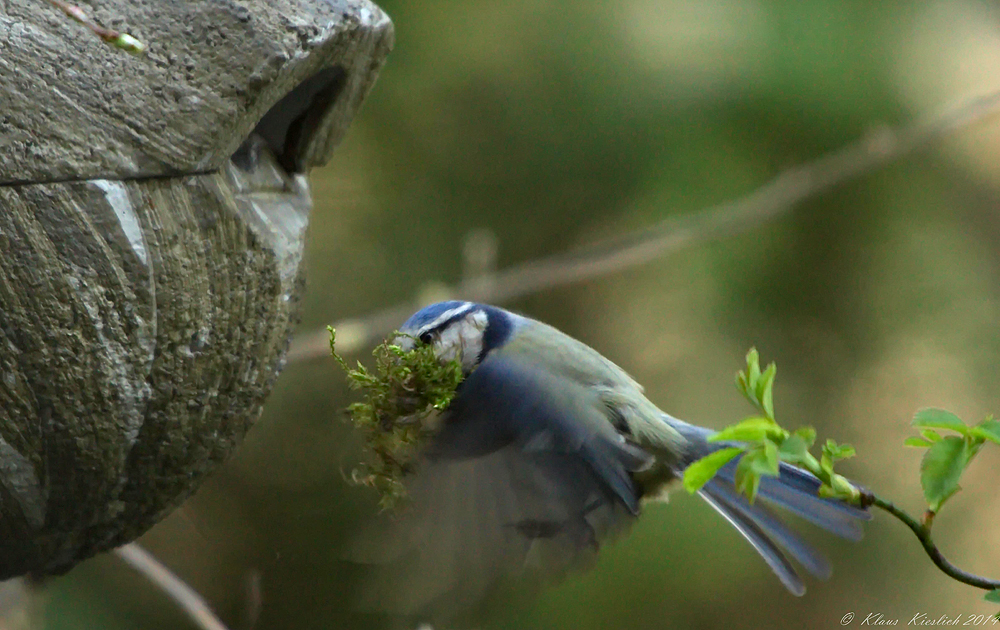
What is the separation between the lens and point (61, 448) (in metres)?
0.82

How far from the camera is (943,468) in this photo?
65 cm

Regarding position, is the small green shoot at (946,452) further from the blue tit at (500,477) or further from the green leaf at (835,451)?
the blue tit at (500,477)

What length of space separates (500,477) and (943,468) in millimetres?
418

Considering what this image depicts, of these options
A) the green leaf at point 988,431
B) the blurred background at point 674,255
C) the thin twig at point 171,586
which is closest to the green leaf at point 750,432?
the green leaf at point 988,431

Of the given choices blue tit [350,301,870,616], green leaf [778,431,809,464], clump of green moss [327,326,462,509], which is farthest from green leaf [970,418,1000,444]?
clump of green moss [327,326,462,509]

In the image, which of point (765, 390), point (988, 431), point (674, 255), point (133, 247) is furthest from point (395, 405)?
point (674, 255)

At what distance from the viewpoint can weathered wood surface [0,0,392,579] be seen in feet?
2.54

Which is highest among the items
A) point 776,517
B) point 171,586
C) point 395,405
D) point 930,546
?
point 930,546

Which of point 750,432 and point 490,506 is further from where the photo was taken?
point 490,506

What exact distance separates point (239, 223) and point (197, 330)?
89 millimetres

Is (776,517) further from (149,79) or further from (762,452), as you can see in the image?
(149,79)

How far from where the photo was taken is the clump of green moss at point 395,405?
888 mm

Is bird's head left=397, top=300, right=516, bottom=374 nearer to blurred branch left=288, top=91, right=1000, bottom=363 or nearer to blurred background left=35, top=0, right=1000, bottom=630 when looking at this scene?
blurred branch left=288, top=91, right=1000, bottom=363

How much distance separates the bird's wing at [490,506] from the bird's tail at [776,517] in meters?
0.16
